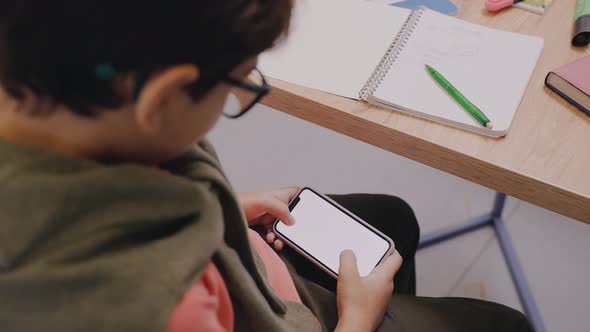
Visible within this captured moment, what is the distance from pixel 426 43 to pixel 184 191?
1.59ft

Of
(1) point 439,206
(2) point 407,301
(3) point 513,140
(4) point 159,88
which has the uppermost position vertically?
(4) point 159,88

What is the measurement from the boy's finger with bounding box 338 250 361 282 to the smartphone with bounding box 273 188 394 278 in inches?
1.2

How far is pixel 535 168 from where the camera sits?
0.63 m

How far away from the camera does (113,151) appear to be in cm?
42

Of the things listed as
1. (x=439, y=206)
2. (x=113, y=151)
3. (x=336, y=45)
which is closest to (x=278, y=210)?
(x=336, y=45)

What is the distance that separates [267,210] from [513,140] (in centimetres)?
34

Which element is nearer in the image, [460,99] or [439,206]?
[460,99]

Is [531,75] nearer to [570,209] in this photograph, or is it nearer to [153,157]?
[570,209]

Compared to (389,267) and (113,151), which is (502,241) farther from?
(113,151)

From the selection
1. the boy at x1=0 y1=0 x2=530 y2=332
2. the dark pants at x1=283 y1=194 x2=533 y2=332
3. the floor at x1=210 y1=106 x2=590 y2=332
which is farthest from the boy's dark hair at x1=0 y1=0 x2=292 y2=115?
the floor at x1=210 y1=106 x2=590 y2=332

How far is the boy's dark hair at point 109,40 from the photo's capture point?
1.07ft

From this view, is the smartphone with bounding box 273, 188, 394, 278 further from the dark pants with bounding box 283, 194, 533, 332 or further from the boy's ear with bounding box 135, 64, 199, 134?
the boy's ear with bounding box 135, 64, 199, 134

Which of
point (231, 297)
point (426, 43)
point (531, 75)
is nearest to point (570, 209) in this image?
point (531, 75)

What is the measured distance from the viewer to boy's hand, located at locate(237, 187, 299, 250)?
0.77 meters
